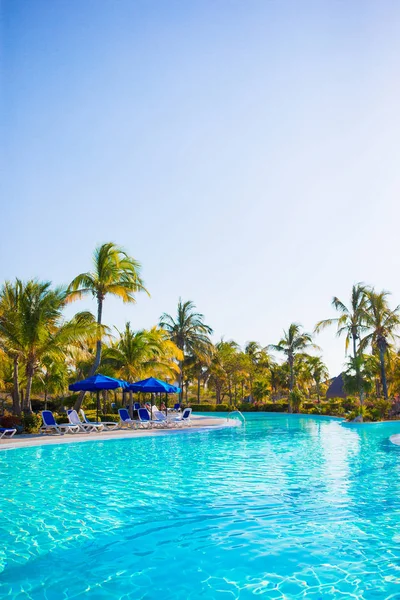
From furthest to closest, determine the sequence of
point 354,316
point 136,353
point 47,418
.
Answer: point 354,316, point 136,353, point 47,418

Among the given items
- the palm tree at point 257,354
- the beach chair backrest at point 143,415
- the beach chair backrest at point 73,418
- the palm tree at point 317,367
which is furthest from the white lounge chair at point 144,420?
Answer: the palm tree at point 257,354

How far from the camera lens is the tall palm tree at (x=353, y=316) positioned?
3025 cm

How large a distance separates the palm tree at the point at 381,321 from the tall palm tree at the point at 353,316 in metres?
0.39

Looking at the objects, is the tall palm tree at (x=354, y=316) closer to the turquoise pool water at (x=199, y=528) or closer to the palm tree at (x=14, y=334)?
the turquoise pool water at (x=199, y=528)

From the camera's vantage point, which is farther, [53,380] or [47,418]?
[53,380]

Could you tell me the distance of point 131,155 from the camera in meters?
13.4

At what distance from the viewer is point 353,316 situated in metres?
30.4

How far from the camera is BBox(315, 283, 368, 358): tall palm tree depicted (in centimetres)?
3025

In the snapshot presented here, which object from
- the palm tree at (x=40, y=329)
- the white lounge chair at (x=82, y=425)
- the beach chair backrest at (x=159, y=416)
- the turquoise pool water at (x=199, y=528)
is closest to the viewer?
the turquoise pool water at (x=199, y=528)

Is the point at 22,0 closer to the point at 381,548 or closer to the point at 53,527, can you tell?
the point at 53,527

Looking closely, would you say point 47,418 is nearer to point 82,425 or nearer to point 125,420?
point 82,425

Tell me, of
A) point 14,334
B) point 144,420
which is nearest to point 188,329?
point 144,420

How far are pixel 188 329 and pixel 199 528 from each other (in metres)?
30.9

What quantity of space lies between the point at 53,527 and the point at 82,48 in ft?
23.4
